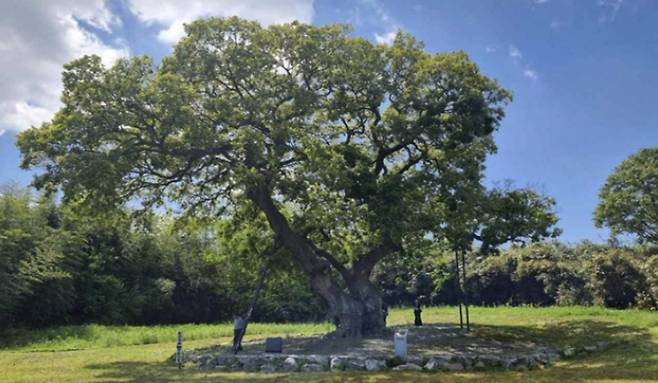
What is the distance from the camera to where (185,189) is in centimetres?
1831

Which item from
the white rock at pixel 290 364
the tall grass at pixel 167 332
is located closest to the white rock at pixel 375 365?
the white rock at pixel 290 364

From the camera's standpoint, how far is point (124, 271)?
101 feet

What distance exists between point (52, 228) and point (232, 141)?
1670cm

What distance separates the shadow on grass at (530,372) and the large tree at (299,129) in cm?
397

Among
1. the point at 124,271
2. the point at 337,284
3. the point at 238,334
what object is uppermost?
the point at 124,271

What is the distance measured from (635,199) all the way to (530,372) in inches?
945

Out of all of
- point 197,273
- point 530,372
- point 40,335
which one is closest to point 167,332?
point 40,335

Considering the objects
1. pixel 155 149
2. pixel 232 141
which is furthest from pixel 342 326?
pixel 155 149

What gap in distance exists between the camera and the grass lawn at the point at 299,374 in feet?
33.9

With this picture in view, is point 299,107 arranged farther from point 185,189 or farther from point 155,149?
point 185,189

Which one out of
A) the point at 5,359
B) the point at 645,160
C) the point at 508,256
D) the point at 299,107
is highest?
the point at 645,160

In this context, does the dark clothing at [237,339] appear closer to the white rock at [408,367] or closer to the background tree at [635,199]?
the white rock at [408,367]

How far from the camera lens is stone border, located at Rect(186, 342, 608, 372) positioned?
11469 millimetres

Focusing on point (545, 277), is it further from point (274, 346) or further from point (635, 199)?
point (274, 346)
